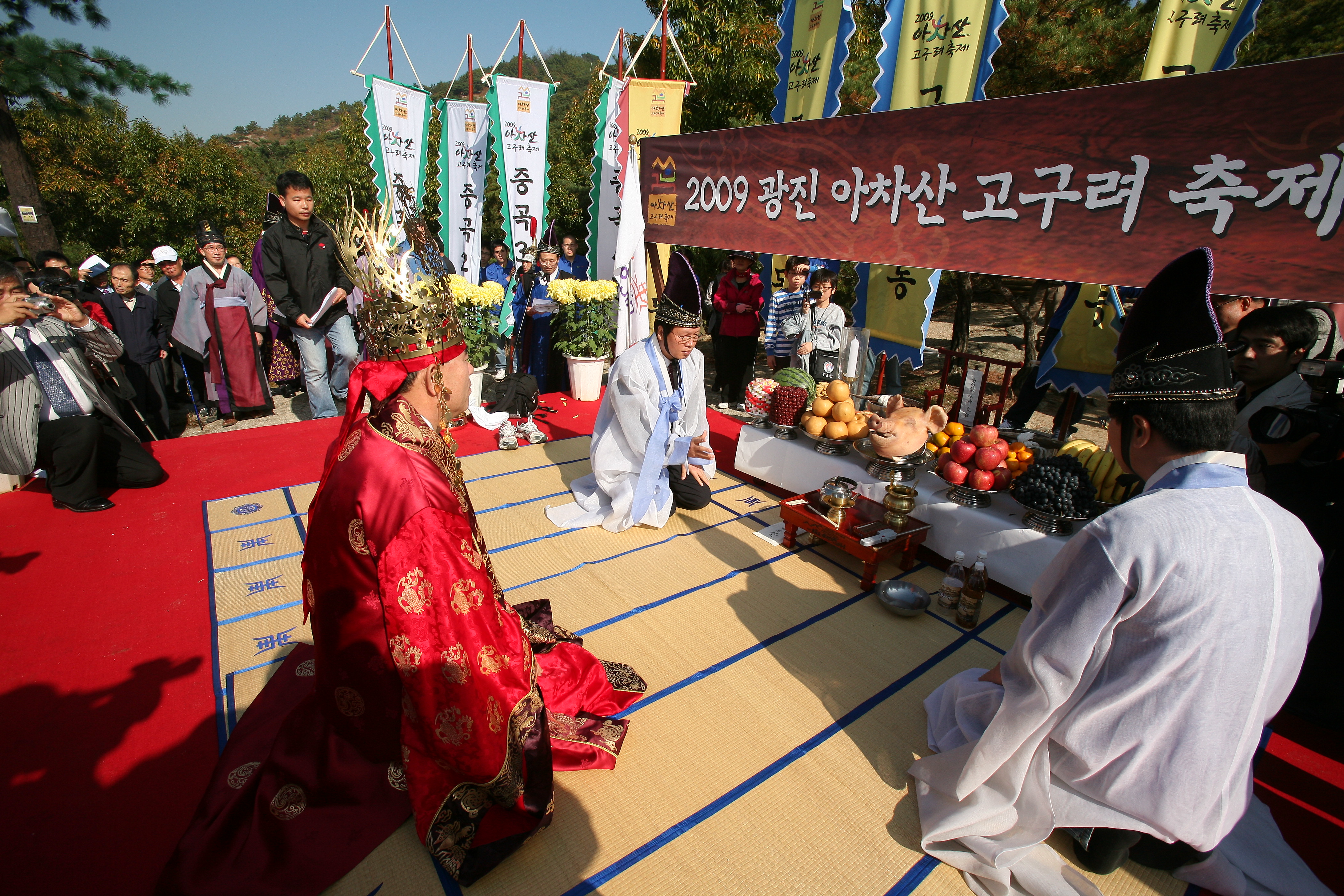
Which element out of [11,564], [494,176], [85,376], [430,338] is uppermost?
[494,176]

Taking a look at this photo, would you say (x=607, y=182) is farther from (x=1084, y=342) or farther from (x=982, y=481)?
(x=982, y=481)

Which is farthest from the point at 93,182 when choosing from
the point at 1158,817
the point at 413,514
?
the point at 1158,817

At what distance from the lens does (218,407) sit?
6.61 metres

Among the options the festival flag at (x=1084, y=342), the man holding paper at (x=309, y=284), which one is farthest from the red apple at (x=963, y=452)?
the man holding paper at (x=309, y=284)

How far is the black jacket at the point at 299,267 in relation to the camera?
542 centimetres

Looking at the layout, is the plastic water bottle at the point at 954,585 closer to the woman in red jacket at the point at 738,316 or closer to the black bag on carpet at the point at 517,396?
the woman in red jacket at the point at 738,316

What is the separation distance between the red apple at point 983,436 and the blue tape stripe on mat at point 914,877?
239 cm

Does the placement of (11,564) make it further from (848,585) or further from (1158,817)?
(1158,817)

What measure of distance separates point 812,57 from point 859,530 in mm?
6593

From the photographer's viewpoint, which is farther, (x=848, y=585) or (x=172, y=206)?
(x=172, y=206)

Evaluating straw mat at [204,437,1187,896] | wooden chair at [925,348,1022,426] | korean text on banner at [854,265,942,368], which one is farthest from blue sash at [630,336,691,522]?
korean text on banner at [854,265,942,368]

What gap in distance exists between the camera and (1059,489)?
10.2 feet

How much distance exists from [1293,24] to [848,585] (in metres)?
9.54

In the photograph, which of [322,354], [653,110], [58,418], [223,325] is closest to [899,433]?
[653,110]
